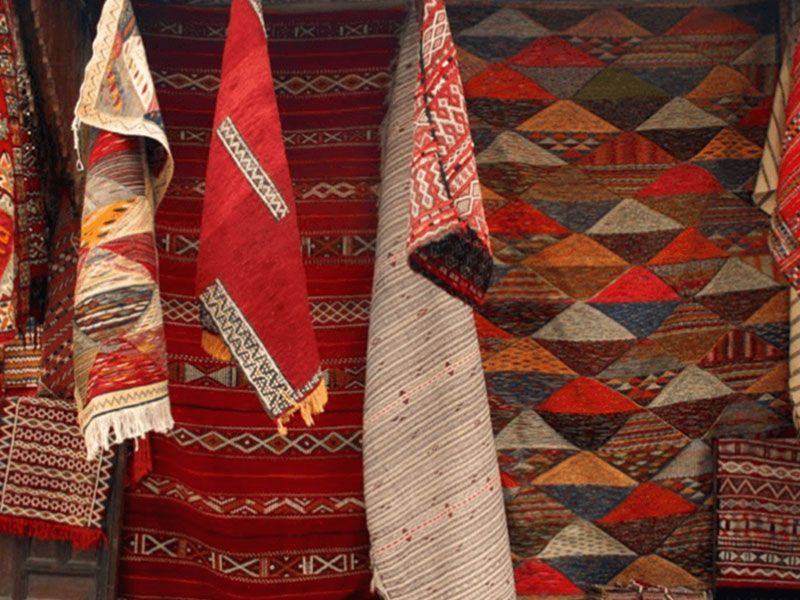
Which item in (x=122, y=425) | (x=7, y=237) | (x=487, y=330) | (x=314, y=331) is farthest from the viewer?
(x=487, y=330)

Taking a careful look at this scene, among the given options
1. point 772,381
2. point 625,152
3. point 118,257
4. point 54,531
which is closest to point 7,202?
point 118,257

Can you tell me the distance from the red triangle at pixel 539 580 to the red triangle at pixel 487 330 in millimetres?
448

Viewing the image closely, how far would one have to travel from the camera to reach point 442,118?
6.81ft

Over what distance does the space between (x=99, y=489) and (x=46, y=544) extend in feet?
0.53

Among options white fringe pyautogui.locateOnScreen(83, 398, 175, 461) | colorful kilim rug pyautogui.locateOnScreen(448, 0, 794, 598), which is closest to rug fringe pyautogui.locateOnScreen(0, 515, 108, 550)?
white fringe pyautogui.locateOnScreen(83, 398, 175, 461)

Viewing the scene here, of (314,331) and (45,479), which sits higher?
(314,331)

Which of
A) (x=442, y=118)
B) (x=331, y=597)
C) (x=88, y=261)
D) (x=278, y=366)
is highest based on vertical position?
(x=442, y=118)

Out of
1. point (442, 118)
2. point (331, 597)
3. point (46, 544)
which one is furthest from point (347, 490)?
point (442, 118)

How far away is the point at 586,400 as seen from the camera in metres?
2.61

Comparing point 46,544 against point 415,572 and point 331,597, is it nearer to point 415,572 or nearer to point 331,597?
point 331,597

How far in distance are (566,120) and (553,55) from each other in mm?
130

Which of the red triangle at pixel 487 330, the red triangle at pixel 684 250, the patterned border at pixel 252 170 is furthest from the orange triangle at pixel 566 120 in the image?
the patterned border at pixel 252 170

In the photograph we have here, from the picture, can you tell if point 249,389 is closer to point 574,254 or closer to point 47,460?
point 47,460

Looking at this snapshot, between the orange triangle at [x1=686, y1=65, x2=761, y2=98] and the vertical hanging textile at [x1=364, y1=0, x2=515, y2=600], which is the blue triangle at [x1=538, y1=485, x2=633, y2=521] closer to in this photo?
the vertical hanging textile at [x1=364, y1=0, x2=515, y2=600]
